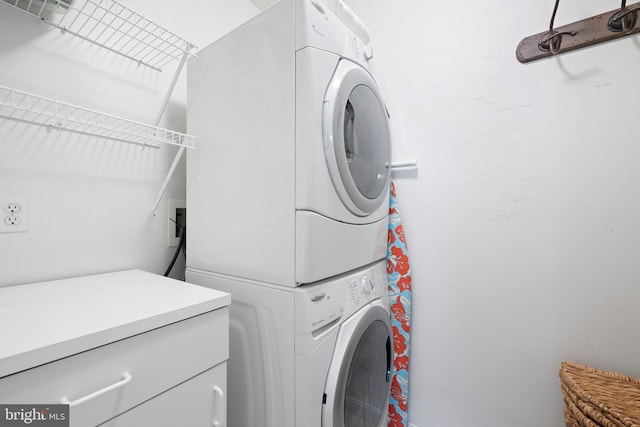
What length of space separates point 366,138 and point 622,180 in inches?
38.4

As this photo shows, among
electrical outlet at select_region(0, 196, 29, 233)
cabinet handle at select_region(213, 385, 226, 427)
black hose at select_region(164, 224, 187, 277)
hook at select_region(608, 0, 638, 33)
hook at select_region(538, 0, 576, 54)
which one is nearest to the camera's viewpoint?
cabinet handle at select_region(213, 385, 226, 427)

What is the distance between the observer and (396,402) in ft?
4.51

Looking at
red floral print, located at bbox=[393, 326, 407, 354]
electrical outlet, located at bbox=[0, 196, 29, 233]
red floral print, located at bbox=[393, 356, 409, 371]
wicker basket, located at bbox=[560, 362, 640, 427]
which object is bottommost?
red floral print, located at bbox=[393, 356, 409, 371]

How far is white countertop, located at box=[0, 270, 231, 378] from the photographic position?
0.47 metres

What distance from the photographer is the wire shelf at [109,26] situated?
87 centimetres

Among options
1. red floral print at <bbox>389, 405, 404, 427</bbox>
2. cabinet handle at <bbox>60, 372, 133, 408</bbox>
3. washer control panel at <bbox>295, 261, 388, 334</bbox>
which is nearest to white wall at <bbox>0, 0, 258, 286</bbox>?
cabinet handle at <bbox>60, 372, 133, 408</bbox>

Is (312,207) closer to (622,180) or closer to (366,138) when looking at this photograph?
(366,138)

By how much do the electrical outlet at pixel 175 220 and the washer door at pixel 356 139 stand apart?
87cm

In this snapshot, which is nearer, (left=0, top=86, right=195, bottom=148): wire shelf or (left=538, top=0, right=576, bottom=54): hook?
(left=0, top=86, right=195, bottom=148): wire shelf

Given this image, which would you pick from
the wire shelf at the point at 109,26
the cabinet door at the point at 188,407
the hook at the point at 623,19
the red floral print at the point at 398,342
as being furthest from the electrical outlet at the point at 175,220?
the hook at the point at 623,19

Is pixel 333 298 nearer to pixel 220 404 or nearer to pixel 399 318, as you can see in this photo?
pixel 220 404

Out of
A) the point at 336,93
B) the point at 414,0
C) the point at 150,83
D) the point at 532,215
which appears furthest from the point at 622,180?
the point at 150,83

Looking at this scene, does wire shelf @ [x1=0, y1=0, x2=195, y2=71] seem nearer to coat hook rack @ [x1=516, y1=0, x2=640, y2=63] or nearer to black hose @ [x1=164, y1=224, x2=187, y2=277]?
black hose @ [x1=164, y1=224, x2=187, y2=277]

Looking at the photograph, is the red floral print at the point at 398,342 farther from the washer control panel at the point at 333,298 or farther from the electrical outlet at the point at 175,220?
the electrical outlet at the point at 175,220
